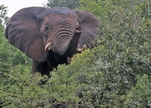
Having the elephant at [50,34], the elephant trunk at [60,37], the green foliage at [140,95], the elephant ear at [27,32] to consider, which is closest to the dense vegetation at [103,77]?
the green foliage at [140,95]

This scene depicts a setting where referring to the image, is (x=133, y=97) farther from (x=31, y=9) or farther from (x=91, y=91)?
(x=31, y=9)

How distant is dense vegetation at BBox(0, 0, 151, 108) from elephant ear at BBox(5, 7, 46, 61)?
3670 millimetres

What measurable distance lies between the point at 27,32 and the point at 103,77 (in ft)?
16.9

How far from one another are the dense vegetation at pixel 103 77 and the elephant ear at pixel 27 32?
3670mm

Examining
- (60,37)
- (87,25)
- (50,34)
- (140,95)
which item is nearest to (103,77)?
(140,95)

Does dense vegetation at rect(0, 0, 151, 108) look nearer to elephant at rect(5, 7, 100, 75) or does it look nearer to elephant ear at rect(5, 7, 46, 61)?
elephant at rect(5, 7, 100, 75)

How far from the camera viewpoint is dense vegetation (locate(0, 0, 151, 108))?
7.86m

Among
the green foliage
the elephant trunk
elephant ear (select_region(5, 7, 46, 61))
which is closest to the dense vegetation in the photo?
the green foliage

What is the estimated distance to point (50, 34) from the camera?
1166 cm

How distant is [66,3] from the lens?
2970 cm

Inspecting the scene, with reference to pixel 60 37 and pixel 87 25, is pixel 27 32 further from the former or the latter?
pixel 60 37

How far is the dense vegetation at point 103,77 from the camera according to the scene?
7863mm

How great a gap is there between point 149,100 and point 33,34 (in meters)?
5.81

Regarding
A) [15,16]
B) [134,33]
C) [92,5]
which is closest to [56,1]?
[92,5]
